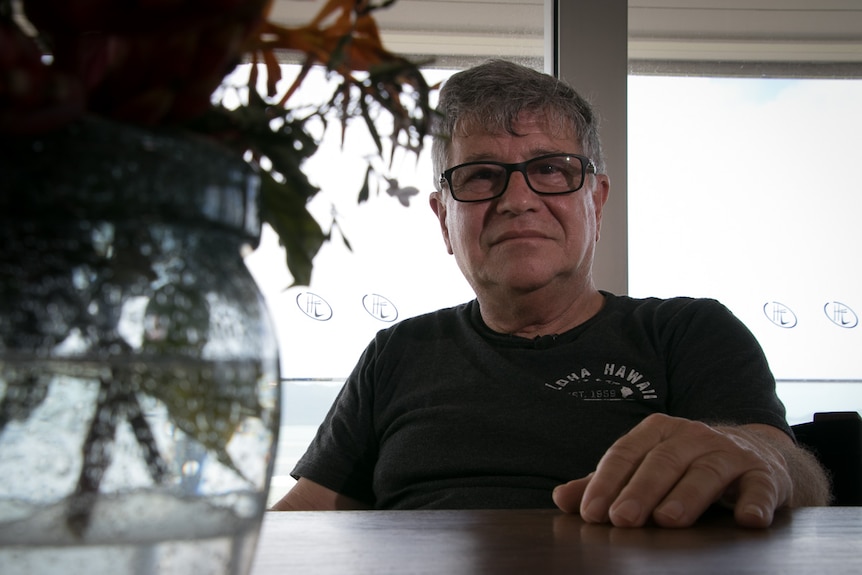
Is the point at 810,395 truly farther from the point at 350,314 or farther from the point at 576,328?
the point at 350,314

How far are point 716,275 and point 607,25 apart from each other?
714 mm

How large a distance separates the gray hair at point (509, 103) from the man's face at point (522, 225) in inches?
0.9

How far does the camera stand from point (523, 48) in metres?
2.31

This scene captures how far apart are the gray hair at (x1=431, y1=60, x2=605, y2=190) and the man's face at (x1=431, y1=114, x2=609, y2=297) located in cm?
2

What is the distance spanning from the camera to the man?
1.39 m

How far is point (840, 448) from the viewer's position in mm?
1396

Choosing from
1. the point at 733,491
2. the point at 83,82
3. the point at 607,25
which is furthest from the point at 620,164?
the point at 83,82

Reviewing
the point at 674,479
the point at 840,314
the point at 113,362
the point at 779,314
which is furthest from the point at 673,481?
the point at 840,314

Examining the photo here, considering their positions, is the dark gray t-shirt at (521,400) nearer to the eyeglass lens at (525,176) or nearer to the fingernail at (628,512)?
the eyeglass lens at (525,176)

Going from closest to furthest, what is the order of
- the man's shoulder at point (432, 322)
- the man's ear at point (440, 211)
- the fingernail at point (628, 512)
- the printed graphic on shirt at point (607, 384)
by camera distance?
the fingernail at point (628, 512), the printed graphic on shirt at point (607, 384), the man's shoulder at point (432, 322), the man's ear at point (440, 211)

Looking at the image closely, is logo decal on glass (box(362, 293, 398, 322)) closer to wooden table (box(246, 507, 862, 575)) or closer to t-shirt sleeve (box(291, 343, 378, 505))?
t-shirt sleeve (box(291, 343, 378, 505))

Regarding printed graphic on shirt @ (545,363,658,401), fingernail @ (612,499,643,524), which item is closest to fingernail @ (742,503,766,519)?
fingernail @ (612,499,643,524)

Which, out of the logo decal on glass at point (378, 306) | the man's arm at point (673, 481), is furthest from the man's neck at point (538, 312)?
the man's arm at point (673, 481)

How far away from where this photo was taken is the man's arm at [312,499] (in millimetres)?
1525
